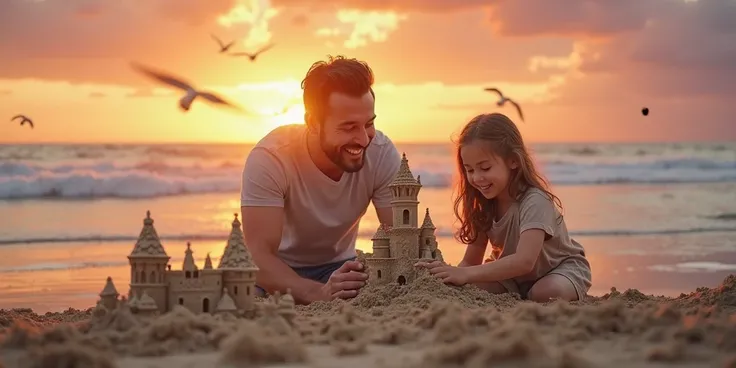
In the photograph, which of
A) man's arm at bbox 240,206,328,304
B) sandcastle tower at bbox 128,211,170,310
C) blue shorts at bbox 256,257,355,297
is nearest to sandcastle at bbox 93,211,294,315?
sandcastle tower at bbox 128,211,170,310

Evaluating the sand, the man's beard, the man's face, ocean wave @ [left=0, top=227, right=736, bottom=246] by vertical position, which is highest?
the man's face

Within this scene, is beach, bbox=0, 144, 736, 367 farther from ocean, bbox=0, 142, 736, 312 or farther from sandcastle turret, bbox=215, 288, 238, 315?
sandcastle turret, bbox=215, 288, 238, 315

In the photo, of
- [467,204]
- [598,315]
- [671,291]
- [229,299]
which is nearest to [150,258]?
[229,299]

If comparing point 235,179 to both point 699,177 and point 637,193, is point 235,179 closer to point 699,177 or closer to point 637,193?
point 637,193

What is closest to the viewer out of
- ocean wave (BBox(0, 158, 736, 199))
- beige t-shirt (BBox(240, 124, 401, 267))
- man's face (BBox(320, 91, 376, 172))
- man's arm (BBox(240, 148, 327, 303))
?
man's face (BBox(320, 91, 376, 172))

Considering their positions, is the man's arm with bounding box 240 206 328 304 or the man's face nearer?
the man's face

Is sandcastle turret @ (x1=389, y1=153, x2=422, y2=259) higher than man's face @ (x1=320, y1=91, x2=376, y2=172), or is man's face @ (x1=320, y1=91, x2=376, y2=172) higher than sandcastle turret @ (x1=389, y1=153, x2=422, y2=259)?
man's face @ (x1=320, y1=91, x2=376, y2=172)

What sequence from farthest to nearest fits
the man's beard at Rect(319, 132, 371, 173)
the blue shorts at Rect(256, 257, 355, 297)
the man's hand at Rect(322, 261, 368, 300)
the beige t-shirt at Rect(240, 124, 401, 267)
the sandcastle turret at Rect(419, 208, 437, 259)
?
the blue shorts at Rect(256, 257, 355, 297) < the beige t-shirt at Rect(240, 124, 401, 267) < the man's beard at Rect(319, 132, 371, 173) < the man's hand at Rect(322, 261, 368, 300) < the sandcastle turret at Rect(419, 208, 437, 259)

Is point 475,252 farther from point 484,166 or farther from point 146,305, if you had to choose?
point 146,305

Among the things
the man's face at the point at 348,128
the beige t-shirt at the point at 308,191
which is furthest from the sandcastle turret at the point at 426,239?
the beige t-shirt at the point at 308,191
